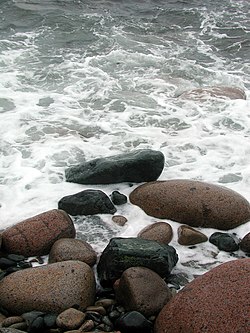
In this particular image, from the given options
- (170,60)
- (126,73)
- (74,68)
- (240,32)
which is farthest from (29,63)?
(240,32)

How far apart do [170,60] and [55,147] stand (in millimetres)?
5394

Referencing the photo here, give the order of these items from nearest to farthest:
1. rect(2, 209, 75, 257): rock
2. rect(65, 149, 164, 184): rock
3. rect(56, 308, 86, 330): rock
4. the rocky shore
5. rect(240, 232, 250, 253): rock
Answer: the rocky shore < rect(56, 308, 86, 330): rock < rect(2, 209, 75, 257): rock < rect(240, 232, 250, 253): rock < rect(65, 149, 164, 184): rock

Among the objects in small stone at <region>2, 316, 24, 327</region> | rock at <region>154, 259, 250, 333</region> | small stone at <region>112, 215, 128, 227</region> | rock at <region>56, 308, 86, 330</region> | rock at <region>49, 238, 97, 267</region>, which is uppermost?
rock at <region>154, 259, 250, 333</region>

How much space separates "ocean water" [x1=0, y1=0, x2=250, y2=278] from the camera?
20.3 feet

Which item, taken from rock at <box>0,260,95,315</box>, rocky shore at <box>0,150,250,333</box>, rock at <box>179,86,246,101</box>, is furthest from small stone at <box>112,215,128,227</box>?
rock at <box>179,86,246,101</box>

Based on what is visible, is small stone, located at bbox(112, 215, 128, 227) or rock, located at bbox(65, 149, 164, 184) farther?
rock, located at bbox(65, 149, 164, 184)

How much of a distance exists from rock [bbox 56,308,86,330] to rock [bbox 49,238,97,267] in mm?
753

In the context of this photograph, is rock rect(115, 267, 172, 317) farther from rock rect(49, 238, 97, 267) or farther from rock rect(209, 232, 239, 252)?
rock rect(209, 232, 239, 252)

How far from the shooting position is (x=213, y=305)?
143 inches

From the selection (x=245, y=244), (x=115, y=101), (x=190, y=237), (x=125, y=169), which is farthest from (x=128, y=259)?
(x=115, y=101)

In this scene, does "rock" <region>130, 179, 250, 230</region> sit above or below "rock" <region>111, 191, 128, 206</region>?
above

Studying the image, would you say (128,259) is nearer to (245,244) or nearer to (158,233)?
(158,233)

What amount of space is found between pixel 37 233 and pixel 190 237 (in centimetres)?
164

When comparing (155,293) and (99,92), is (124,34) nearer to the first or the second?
(99,92)
